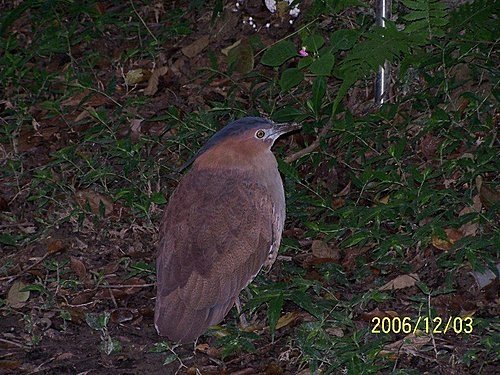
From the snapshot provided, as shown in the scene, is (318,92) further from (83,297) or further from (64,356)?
(64,356)

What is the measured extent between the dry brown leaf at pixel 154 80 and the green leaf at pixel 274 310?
3288 mm

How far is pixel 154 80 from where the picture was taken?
792 cm

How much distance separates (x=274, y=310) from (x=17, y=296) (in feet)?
5.83

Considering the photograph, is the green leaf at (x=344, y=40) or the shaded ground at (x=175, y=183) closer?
the shaded ground at (x=175, y=183)

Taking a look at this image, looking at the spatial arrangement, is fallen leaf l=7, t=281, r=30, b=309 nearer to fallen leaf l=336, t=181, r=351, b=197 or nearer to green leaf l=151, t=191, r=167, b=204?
green leaf l=151, t=191, r=167, b=204

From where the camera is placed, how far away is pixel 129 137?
23.5 ft

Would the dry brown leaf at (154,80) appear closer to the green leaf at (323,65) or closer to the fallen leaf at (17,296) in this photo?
the green leaf at (323,65)

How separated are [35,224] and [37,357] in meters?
1.61

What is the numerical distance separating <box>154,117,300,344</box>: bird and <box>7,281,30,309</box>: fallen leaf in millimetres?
1104

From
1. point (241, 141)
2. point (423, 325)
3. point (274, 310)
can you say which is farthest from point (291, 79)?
point (423, 325)

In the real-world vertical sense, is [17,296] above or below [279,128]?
below

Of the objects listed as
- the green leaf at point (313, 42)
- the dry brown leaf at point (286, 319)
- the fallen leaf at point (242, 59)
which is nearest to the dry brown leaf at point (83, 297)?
the dry brown leaf at point (286, 319)

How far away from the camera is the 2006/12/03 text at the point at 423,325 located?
15.4 feet

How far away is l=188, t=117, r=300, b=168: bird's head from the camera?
5.31 meters
